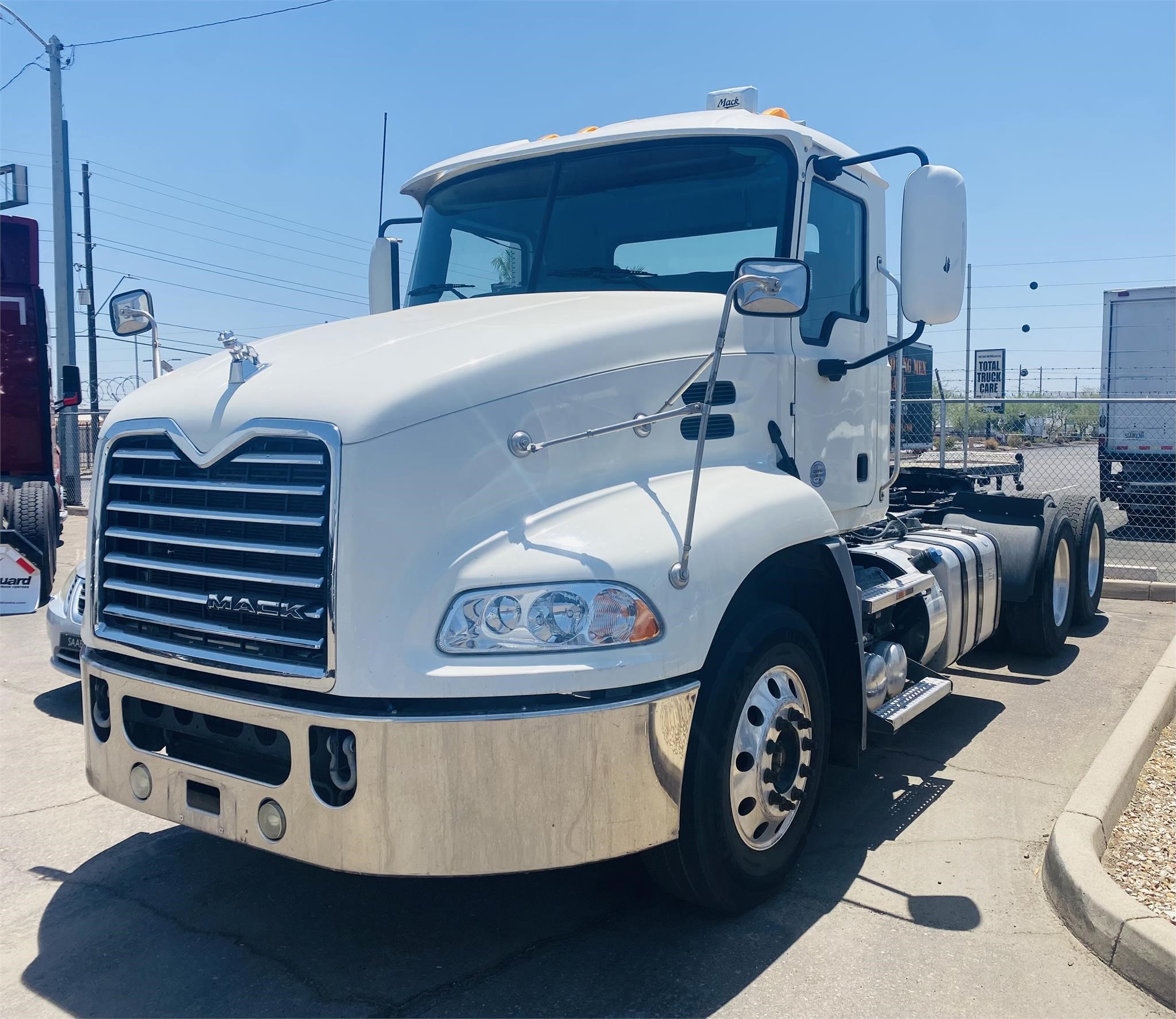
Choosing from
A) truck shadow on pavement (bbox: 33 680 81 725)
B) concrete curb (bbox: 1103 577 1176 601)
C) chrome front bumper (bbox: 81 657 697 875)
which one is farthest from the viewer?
concrete curb (bbox: 1103 577 1176 601)

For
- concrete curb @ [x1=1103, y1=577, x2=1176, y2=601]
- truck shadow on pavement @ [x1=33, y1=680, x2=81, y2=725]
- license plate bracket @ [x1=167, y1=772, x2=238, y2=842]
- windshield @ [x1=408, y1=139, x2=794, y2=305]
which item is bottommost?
truck shadow on pavement @ [x1=33, y1=680, x2=81, y2=725]

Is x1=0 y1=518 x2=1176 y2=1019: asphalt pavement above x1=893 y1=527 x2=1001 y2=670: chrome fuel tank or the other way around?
the other way around

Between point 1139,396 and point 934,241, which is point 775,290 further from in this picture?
point 1139,396

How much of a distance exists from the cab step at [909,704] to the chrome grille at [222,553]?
97.5 inches

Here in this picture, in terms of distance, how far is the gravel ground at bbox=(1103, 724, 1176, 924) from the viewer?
3654mm

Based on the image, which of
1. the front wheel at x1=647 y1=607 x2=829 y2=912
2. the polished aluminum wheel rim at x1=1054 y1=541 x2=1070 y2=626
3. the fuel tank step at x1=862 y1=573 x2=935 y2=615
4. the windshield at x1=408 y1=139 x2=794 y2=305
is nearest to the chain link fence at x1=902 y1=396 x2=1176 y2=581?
the polished aluminum wheel rim at x1=1054 y1=541 x2=1070 y2=626

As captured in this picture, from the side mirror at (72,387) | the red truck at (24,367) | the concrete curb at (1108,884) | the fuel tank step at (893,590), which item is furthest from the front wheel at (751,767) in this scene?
the side mirror at (72,387)

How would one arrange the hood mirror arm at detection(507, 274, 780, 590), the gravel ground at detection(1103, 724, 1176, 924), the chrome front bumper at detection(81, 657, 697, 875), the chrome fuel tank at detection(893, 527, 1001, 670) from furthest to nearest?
the chrome fuel tank at detection(893, 527, 1001, 670)
the gravel ground at detection(1103, 724, 1176, 924)
the hood mirror arm at detection(507, 274, 780, 590)
the chrome front bumper at detection(81, 657, 697, 875)

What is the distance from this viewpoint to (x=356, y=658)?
2.88m

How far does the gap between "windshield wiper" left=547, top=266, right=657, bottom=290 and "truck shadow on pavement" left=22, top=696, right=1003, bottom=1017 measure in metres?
2.33

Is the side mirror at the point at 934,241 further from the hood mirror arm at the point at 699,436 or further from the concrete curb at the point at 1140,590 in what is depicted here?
the concrete curb at the point at 1140,590

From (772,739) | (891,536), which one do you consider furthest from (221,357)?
(891,536)

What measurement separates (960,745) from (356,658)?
387 centimetres

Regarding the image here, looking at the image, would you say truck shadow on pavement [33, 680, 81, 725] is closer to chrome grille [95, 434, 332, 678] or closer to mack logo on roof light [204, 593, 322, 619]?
chrome grille [95, 434, 332, 678]
